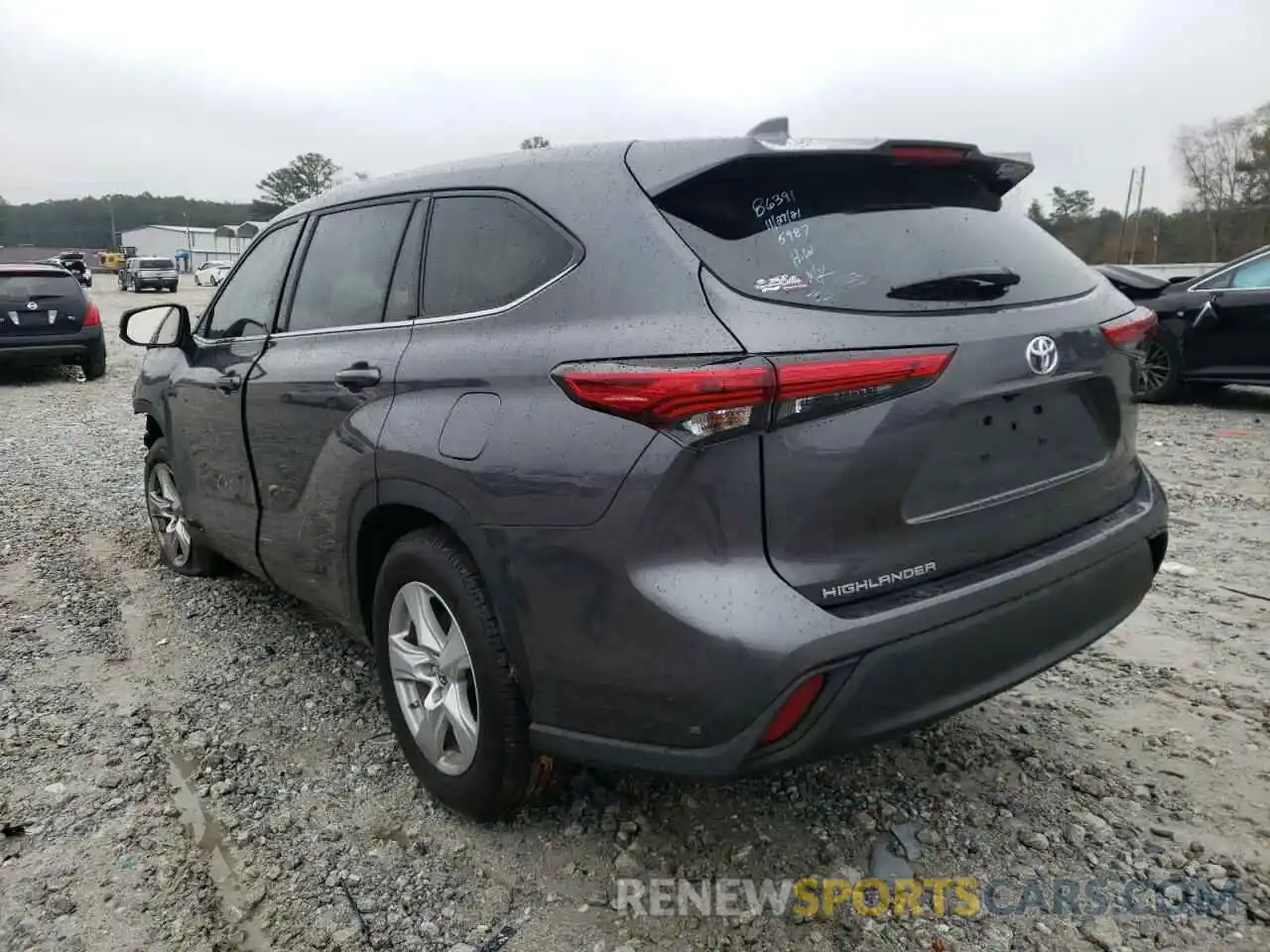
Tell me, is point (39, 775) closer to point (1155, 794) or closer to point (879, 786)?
point (879, 786)

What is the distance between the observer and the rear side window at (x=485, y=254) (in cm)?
235

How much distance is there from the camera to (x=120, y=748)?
3037 mm

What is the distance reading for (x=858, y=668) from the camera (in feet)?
6.27

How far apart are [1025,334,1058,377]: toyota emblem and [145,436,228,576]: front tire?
3523 millimetres

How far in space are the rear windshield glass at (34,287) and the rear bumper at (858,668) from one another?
495 inches

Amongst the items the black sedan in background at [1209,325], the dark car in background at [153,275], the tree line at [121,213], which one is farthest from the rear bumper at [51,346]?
the tree line at [121,213]

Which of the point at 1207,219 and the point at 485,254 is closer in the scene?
the point at 485,254

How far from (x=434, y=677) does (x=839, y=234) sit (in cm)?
155

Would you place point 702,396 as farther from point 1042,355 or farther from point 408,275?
point 408,275

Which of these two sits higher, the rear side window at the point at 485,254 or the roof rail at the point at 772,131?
the roof rail at the point at 772,131

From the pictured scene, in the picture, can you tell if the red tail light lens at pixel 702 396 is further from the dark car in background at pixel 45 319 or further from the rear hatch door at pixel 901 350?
the dark car in background at pixel 45 319

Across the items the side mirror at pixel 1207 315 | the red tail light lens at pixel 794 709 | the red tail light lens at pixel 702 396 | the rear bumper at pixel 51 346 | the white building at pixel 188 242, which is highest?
the white building at pixel 188 242

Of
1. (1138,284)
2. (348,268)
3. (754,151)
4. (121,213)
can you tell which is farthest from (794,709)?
(121,213)

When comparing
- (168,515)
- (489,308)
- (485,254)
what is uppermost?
(485,254)
